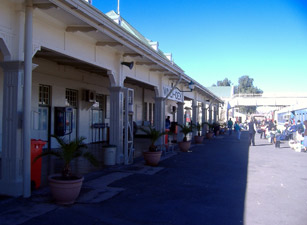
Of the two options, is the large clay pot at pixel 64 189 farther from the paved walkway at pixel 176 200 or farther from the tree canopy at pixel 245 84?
the tree canopy at pixel 245 84

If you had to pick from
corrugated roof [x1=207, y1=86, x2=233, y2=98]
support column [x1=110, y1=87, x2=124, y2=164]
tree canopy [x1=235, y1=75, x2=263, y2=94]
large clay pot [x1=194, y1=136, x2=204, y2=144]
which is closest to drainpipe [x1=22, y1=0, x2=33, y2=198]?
support column [x1=110, y1=87, x2=124, y2=164]

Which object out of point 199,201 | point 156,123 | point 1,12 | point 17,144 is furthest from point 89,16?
point 156,123

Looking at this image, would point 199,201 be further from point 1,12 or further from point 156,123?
point 156,123

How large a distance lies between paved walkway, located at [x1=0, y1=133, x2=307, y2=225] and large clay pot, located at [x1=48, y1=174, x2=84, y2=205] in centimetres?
16

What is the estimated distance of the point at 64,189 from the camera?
5418 millimetres

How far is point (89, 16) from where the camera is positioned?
21.3 ft

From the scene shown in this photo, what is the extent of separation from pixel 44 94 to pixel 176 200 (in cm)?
814

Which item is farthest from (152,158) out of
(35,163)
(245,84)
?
(245,84)

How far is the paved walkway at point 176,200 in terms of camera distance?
4965mm

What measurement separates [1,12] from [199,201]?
506cm

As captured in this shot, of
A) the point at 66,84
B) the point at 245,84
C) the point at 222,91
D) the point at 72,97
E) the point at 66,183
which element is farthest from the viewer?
the point at 245,84

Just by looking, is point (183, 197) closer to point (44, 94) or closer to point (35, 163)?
point (35, 163)

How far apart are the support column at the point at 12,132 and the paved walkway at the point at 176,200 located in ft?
1.20

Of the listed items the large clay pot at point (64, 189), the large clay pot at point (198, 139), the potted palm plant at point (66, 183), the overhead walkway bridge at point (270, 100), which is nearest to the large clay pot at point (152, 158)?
the potted palm plant at point (66, 183)
